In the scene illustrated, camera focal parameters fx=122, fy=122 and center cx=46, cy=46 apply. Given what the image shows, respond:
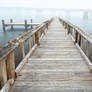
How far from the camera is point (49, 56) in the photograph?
471cm

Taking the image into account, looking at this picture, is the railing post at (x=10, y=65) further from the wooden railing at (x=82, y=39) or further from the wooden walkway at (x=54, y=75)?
the wooden railing at (x=82, y=39)

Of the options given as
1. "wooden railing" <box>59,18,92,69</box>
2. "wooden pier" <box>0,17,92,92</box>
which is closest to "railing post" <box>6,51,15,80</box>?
"wooden pier" <box>0,17,92,92</box>

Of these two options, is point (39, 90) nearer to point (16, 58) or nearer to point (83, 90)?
point (83, 90)

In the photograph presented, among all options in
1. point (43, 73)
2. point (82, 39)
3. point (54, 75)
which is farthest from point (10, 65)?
point (82, 39)

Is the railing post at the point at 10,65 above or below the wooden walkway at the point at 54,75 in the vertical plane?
above

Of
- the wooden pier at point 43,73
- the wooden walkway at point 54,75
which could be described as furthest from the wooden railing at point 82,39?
the wooden walkway at point 54,75

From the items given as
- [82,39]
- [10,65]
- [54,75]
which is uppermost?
[82,39]

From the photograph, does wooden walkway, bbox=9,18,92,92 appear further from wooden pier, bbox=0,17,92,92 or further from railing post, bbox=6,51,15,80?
railing post, bbox=6,51,15,80

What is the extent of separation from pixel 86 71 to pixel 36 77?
4.71 ft

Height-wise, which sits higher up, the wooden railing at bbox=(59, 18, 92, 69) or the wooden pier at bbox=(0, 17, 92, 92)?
the wooden railing at bbox=(59, 18, 92, 69)

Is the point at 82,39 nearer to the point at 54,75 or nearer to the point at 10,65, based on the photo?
the point at 54,75

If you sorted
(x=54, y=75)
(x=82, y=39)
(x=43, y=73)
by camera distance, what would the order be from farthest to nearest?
(x=82, y=39), (x=43, y=73), (x=54, y=75)

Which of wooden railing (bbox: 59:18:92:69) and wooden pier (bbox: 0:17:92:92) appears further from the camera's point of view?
wooden railing (bbox: 59:18:92:69)

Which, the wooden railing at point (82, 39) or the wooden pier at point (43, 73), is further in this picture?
the wooden railing at point (82, 39)
